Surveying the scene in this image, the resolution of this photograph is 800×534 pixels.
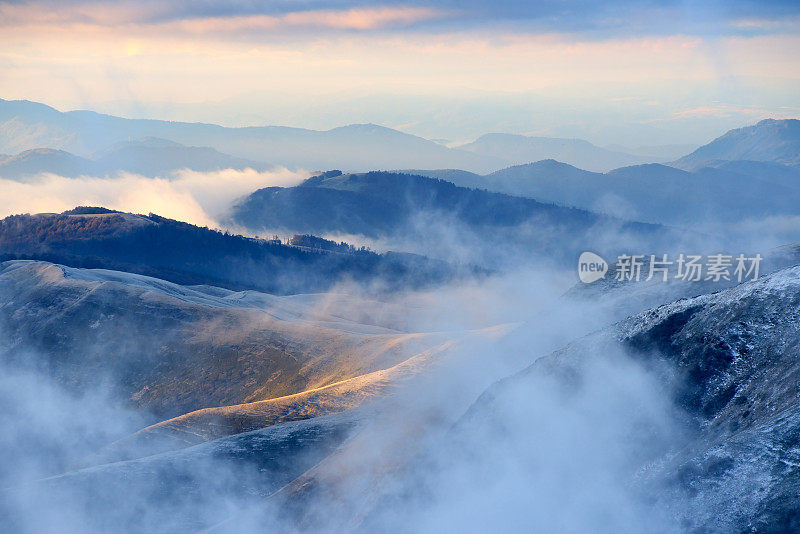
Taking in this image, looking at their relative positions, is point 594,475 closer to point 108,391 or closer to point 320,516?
point 320,516

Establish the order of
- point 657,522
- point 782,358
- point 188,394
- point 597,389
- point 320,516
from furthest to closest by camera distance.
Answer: point 188,394
point 320,516
point 597,389
point 782,358
point 657,522

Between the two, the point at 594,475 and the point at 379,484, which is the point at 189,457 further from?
the point at 594,475

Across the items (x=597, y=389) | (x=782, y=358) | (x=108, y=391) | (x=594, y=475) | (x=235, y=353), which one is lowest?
(x=108, y=391)

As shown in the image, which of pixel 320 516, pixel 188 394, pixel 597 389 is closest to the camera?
pixel 597 389

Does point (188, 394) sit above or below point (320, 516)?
below

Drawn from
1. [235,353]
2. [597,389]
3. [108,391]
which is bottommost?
[108,391]

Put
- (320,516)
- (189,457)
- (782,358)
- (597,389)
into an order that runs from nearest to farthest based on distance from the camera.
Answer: (782,358), (597,389), (320,516), (189,457)

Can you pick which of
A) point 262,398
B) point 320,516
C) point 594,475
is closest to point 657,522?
point 594,475

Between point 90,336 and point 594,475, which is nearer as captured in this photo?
point 594,475

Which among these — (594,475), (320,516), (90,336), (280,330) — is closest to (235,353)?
(280,330)
